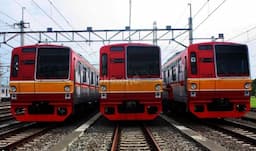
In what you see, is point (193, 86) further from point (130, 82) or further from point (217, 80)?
point (130, 82)

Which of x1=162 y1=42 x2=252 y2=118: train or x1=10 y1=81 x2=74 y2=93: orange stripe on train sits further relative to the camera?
x1=162 y1=42 x2=252 y2=118: train

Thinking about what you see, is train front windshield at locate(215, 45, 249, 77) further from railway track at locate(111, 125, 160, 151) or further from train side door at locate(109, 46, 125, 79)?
railway track at locate(111, 125, 160, 151)

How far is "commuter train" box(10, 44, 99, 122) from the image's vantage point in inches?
525

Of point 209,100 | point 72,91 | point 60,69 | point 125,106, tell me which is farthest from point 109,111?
point 209,100

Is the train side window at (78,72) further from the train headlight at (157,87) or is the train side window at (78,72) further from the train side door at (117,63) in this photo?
the train headlight at (157,87)

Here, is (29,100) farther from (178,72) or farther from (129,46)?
(178,72)

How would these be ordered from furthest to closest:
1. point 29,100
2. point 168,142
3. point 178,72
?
point 178,72, point 29,100, point 168,142

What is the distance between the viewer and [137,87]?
529 inches

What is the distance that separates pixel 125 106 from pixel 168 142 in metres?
3.68

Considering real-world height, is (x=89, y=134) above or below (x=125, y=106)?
below

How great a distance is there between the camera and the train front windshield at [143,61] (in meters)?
13.6

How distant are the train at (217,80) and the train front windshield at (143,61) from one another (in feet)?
4.09

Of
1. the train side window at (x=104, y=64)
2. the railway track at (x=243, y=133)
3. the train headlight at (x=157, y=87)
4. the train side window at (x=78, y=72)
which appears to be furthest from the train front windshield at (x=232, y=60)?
the train side window at (x=78, y=72)

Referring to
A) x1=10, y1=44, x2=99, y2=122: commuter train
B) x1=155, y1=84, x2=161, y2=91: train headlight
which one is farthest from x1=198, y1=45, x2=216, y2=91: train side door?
x1=10, y1=44, x2=99, y2=122: commuter train
